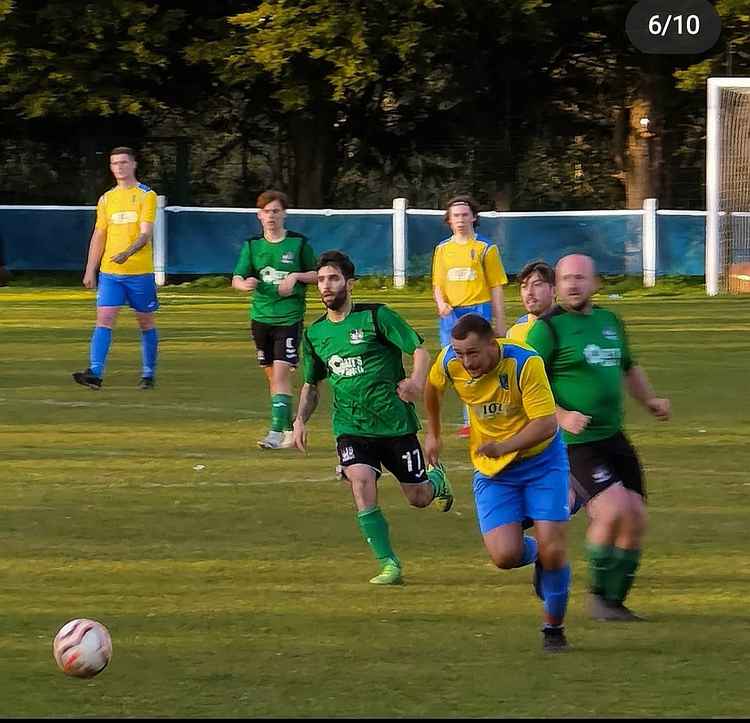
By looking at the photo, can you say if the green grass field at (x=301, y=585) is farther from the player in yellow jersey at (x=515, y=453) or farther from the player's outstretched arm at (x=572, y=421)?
the player's outstretched arm at (x=572, y=421)

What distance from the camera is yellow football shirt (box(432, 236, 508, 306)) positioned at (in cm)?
1360

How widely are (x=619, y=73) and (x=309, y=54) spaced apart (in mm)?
6495

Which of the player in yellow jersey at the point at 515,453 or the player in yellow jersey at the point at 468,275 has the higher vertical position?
the player in yellow jersey at the point at 468,275

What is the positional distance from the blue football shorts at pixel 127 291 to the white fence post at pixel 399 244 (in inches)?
563

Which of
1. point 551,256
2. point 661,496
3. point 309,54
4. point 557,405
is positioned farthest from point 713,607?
point 309,54

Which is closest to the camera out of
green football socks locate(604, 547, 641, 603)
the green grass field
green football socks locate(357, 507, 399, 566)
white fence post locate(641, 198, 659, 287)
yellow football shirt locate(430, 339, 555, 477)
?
the green grass field

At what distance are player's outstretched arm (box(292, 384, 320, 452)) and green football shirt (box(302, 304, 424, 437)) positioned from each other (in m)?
0.06

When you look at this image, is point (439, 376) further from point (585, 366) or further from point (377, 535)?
point (377, 535)

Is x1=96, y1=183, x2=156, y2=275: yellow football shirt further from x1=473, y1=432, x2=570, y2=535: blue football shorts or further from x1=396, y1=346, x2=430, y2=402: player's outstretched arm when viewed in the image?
x1=473, y1=432, x2=570, y2=535: blue football shorts

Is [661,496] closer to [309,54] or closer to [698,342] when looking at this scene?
[698,342]

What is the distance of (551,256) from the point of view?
99.5 feet

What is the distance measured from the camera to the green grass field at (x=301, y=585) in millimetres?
6676
